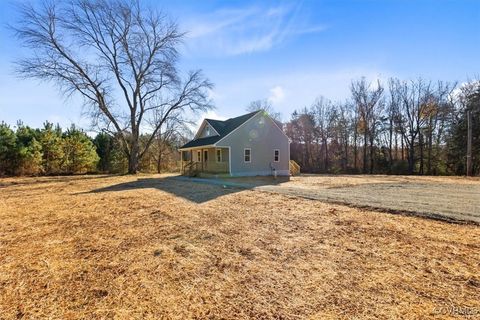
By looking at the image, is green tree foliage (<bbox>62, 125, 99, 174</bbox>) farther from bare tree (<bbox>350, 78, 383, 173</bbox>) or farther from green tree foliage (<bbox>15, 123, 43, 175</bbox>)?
bare tree (<bbox>350, 78, 383, 173</bbox>)

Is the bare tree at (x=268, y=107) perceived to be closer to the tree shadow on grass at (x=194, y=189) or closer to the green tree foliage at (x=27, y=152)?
the green tree foliage at (x=27, y=152)

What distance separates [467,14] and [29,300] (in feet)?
44.8

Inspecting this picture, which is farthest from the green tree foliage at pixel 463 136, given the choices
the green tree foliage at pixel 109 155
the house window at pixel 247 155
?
the green tree foliage at pixel 109 155

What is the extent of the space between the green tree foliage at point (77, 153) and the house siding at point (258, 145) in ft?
48.4

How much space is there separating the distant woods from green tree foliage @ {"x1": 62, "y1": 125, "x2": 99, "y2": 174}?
25.2 meters

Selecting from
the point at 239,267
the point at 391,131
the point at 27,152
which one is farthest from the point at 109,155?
the point at 391,131

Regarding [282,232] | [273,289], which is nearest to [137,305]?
[273,289]

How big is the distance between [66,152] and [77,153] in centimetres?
87

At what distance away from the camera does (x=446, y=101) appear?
26938 mm

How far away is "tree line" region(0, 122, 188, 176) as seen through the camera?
785 inches

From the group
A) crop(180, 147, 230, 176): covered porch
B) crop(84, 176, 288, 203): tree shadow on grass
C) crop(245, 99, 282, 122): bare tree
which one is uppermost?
crop(245, 99, 282, 122): bare tree

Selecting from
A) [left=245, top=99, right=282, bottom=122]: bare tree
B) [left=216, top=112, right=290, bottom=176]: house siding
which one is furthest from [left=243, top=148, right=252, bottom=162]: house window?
[left=245, top=99, right=282, bottom=122]: bare tree

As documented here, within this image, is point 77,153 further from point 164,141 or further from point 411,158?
point 411,158

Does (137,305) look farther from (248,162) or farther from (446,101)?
(446,101)
